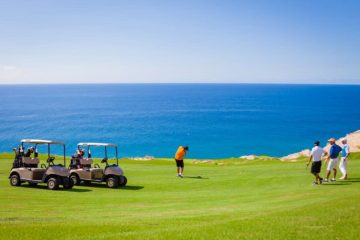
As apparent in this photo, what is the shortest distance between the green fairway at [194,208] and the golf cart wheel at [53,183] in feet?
2.49

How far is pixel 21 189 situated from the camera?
73.4 ft

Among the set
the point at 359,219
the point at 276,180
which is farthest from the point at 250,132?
the point at 359,219

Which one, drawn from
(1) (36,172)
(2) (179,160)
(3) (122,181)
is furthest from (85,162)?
(2) (179,160)

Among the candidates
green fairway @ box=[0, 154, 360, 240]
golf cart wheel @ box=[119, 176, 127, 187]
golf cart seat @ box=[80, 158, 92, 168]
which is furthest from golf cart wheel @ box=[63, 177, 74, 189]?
golf cart wheel @ box=[119, 176, 127, 187]

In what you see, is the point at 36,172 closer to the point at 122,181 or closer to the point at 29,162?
the point at 29,162

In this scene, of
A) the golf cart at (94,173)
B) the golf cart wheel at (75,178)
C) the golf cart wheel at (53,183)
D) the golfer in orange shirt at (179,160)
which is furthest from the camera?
the golfer in orange shirt at (179,160)

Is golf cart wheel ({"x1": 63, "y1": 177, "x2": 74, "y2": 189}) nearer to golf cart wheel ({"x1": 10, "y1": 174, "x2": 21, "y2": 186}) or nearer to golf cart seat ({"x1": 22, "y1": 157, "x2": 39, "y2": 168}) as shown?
golf cart seat ({"x1": 22, "y1": 157, "x2": 39, "y2": 168})

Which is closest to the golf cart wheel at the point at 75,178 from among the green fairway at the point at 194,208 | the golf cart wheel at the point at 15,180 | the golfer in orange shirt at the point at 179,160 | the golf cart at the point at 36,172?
the green fairway at the point at 194,208

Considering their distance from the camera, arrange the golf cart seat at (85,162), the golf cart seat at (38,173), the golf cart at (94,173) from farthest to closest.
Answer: the golf cart seat at (85,162) → the golf cart at (94,173) → the golf cart seat at (38,173)

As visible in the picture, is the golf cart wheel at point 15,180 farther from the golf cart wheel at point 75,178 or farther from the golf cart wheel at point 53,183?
the golf cart wheel at point 75,178

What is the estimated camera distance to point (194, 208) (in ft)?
54.1

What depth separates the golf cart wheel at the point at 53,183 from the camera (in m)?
22.6

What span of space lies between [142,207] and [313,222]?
7.77 m

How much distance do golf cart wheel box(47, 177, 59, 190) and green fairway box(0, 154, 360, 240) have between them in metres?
0.76
